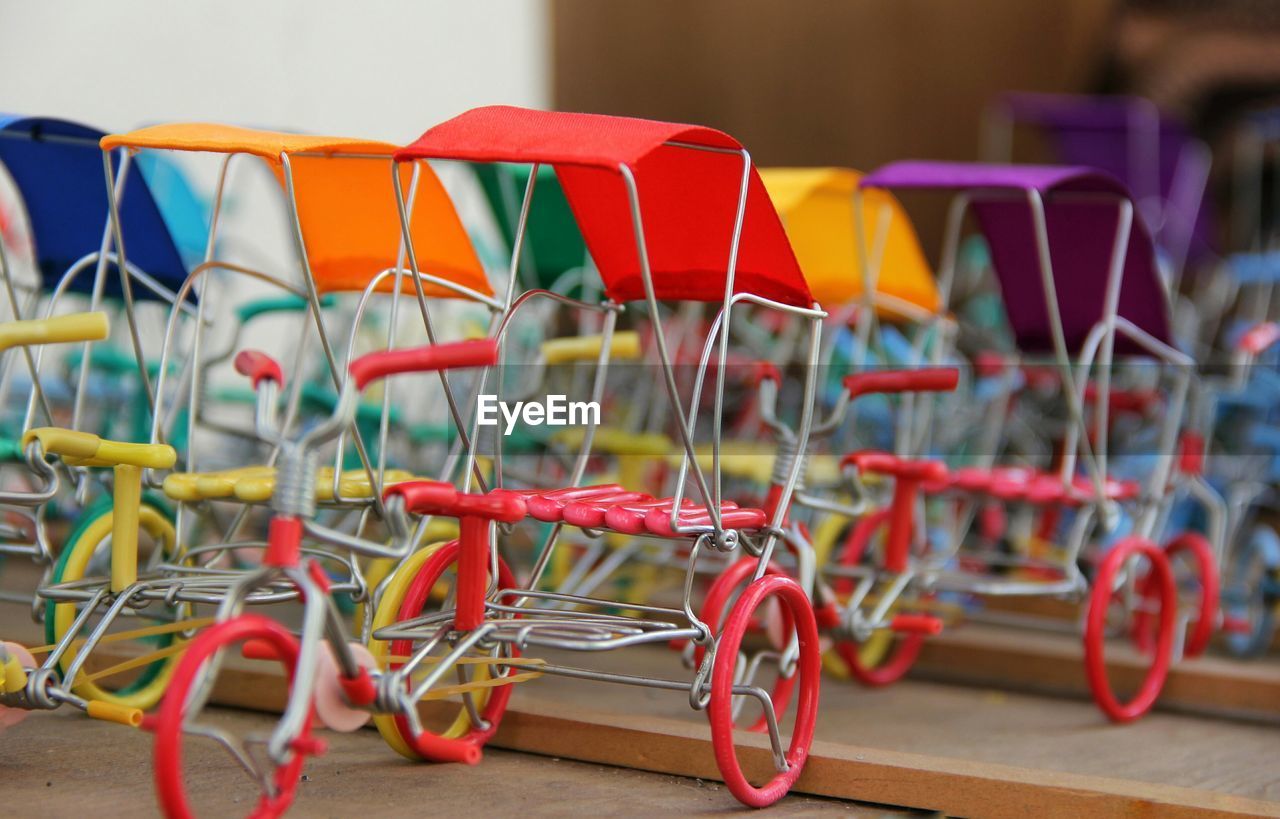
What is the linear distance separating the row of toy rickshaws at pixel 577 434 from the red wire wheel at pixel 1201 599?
0.06ft

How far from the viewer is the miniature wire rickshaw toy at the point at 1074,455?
13.0ft

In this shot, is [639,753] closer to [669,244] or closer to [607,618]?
[607,618]

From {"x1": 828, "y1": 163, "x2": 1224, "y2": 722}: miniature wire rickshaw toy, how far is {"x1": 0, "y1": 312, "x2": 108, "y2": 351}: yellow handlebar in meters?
1.91

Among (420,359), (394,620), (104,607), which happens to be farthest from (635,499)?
(104,607)

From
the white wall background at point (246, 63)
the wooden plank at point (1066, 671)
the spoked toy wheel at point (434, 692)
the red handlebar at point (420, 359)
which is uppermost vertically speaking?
the white wall background at point (246, 63)

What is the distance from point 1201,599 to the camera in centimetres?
461

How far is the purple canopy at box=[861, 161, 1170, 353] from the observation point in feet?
14.3

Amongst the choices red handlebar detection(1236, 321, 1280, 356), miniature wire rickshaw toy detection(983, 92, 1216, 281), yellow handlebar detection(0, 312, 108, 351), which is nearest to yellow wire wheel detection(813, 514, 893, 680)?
red handlebar detection(1236, 321, 1280, 356)

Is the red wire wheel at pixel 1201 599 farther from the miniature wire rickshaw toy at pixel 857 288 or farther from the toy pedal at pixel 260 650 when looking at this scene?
the toy pedal at pixel 260 650

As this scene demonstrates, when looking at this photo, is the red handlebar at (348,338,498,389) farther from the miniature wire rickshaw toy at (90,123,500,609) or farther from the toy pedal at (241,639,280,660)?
the miniature wire rickshaw toy at (90,123,500,609)

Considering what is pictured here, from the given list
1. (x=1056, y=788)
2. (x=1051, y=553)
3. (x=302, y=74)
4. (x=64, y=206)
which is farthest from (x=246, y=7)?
(x=1056, y=788)

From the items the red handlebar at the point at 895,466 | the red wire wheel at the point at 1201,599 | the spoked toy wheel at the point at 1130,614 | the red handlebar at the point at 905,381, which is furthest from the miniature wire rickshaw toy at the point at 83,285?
the red wire wheel at the point at 1201,599

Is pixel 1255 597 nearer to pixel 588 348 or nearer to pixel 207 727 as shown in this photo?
pixel 588 348

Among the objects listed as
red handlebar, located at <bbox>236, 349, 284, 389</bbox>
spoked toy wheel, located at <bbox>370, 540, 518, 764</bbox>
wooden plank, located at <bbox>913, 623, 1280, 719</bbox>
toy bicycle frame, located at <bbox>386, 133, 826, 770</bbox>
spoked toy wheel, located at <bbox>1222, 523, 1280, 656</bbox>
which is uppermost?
red handlebar, located at <bbox>236, 349, 284, 389</bbox>
